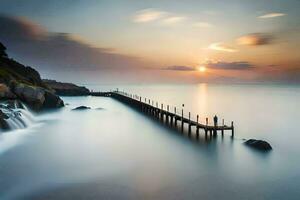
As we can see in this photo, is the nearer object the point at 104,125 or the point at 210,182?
the point at 210,182

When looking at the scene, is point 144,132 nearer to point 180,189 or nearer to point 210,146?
point 210,146

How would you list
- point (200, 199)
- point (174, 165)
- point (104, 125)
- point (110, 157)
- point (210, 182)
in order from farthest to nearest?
point (104, 125), point (110, 157), point (174, 165), point (210, 182), point (200, 199)

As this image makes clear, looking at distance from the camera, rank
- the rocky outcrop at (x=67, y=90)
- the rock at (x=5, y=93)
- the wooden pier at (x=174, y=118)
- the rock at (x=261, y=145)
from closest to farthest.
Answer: the rock at (x=261, y=145) < the wooden pier at (x=174, y=118) < the rock at (x=5, y=93) < the rocky outcrop at (x=67, y=90)

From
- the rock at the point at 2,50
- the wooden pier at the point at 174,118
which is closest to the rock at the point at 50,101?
the wooden pier at the point at 174,118

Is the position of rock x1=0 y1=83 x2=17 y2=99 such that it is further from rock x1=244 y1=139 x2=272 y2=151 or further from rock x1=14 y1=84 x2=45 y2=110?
rock x1=244 y1=139 x2=272 y2=151

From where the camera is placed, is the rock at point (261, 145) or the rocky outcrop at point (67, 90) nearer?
the rock at point (261, 145)

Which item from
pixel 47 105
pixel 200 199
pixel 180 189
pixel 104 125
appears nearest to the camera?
pixel 200 199

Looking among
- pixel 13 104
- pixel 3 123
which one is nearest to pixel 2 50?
pixel 13 104

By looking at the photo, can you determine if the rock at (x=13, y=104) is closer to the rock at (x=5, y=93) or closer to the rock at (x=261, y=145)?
the rock at (x=5, y=93)

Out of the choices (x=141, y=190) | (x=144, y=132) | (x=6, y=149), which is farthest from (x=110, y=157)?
(x=144, y=132)

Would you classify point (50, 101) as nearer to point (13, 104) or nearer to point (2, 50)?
point (13, 104)

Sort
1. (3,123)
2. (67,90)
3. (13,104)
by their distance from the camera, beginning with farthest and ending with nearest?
(67,90) → (13,104) → (3,123)

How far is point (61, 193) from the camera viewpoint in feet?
56.3

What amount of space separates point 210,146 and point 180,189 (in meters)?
12.3
